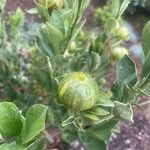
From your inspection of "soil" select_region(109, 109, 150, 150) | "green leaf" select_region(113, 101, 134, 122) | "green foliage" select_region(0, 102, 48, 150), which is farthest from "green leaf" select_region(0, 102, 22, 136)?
"soil" select_region(109, 109, 150, 150)

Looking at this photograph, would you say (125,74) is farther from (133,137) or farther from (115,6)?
(133,137)

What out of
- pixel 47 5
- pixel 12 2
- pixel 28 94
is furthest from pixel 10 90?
pixel 12 2

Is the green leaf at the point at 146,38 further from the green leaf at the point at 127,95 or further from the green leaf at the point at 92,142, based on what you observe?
the green leaf at the point at 92,142

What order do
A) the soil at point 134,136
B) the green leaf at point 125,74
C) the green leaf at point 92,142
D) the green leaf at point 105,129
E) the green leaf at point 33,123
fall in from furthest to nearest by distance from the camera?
the soil at point 134,136
the green leaf at point 92,142
the green leaf at point 105,129
the green leaf at point 125,74
the green leaf at point 33,123

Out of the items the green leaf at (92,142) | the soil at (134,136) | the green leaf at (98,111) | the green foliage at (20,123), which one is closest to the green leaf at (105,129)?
the green leaf at (92,142)

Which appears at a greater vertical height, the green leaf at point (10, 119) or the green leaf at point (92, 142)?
the green leaf at point (10, 119)

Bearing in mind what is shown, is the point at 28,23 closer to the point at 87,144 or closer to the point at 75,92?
the point at 87,144

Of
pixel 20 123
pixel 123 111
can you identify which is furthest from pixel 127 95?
pixel 20 123
